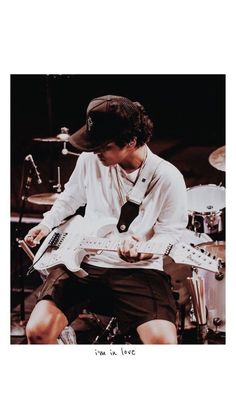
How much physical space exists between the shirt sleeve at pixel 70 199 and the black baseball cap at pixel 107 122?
11 centimetres

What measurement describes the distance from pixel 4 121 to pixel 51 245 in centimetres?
66

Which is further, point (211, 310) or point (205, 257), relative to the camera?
point (211, 310)

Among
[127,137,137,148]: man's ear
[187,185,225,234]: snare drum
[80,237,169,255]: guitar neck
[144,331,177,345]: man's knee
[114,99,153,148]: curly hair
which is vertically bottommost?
[144,331,177,345]: man's knee

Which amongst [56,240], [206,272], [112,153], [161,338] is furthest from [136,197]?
[161,338]

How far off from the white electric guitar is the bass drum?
0.14 meters

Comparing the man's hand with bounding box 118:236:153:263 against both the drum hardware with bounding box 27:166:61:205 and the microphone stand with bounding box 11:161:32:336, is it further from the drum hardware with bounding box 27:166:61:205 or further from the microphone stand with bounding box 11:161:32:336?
the microphone stand with bounding box 11:161:32:336

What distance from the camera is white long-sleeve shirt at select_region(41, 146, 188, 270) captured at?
99.6 inches

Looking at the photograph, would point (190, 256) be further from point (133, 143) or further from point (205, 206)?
point (133, 143)

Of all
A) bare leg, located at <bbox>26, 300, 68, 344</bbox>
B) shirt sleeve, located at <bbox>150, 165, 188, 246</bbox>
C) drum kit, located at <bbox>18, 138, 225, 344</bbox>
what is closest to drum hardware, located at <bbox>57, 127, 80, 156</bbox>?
drum kit, located at <bbox>18, 138, 225, 344</bbox>

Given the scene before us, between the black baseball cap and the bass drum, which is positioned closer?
the black baseball cap

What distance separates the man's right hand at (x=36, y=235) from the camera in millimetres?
2676
